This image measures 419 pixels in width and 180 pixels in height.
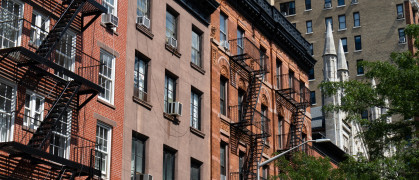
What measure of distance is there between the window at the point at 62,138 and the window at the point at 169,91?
767 centimetres

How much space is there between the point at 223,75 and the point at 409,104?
11021mm

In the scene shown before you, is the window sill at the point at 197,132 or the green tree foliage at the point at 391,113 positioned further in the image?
the window sill at the point at 197,132

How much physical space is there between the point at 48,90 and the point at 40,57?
2.11 meters

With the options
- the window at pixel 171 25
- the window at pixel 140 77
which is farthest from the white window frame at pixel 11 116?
the window at pixel 171 25

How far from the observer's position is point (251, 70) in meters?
46.2

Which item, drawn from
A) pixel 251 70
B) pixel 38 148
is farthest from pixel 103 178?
pixel 251 70

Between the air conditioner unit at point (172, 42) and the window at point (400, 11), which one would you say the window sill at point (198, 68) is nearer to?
the air conditioner unit at point (172, 42)

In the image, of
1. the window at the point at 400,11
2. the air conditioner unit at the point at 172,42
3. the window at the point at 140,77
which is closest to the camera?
the window at the point at 140,77

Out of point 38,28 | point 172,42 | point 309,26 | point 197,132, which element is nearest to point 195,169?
point 197,132

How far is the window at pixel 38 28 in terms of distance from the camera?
28.6m

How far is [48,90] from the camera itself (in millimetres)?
28875

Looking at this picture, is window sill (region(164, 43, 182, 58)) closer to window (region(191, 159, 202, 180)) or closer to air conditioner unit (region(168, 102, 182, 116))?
air conditioner unit (region(168, 102, 182, 116))

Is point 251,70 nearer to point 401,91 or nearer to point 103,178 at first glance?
point 401,91

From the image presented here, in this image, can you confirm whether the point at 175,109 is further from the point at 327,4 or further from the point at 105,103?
the point at 327,4
